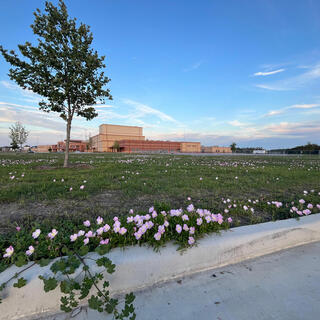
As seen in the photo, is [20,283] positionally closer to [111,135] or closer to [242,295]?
[242,295]

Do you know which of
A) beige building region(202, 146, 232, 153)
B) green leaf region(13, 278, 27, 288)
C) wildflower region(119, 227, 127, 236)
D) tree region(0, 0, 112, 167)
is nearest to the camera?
green leaf region(13, 278, 27, 288)

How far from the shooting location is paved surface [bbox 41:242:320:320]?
1.27m

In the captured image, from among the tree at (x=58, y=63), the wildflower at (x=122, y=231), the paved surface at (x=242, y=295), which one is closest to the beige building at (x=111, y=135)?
the tree at (x=58, y=63)

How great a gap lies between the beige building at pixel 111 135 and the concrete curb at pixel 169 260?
112 metres

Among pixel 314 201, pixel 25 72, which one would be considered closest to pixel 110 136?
pixel 25 72

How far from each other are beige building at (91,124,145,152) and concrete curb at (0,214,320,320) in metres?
112

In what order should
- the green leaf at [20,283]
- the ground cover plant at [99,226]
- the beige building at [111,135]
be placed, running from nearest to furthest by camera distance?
the green leaf at [20,283]
the ground cover plant at [99,226]
the beige building at [111,135]

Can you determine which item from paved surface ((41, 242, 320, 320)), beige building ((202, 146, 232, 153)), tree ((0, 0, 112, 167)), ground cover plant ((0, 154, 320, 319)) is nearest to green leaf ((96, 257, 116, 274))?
ground cover plant ((0, 154, 320, 319))

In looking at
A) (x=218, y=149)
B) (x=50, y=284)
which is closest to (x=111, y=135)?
(x=218, y=149)

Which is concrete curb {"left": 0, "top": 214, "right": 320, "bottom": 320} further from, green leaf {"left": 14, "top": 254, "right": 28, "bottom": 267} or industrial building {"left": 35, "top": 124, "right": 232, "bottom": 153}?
industrial building {"left": 35, "top": 124, "right": 232, "bottom": 153}

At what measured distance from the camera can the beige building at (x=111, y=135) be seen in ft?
363

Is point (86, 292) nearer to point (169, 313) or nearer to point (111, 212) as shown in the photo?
point (169, 313)

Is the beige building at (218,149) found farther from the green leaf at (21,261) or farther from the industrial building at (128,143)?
the green leaf at (21,261)

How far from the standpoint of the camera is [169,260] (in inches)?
66.1
